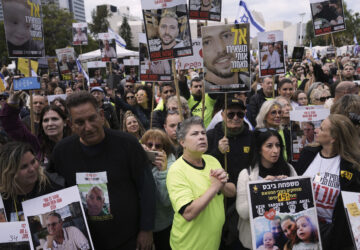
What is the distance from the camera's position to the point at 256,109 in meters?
6.04

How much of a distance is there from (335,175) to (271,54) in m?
4.20

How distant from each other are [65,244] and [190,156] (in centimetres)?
109

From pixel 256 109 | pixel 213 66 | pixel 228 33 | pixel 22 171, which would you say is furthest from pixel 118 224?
pixel 256 109

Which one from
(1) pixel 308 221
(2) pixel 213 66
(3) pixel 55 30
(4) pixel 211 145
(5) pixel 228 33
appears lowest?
→ (1) pixel 308 221

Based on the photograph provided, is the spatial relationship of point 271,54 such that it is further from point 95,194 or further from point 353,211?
point 95,194

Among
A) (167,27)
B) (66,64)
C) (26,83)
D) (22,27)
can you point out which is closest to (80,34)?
(66,64)

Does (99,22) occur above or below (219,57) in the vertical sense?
above

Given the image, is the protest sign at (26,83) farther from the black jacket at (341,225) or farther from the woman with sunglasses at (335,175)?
the black jacket at (341,225)

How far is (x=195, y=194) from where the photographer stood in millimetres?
2414

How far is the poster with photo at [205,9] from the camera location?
18.9ft

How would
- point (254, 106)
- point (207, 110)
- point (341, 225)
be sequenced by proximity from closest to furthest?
point (341, 225), point (207, 110), point (254, 106)

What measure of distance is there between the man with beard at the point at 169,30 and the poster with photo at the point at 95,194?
228 cm

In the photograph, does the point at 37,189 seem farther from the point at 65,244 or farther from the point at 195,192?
the point at 195,192

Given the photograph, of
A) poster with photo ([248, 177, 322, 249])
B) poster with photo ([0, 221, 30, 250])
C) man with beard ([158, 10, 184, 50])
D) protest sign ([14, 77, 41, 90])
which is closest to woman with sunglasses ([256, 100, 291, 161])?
man with beard ([158, 10, 184, 50])
